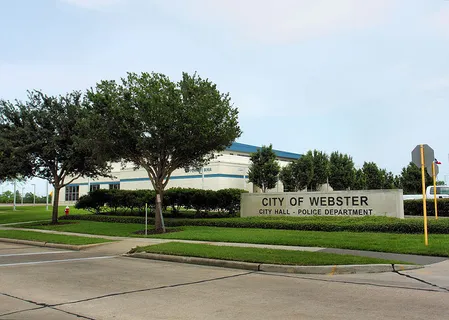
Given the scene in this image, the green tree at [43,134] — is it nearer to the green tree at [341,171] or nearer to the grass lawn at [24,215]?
the grass lawn at [24,215]

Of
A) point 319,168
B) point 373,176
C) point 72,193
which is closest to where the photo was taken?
point 319,168

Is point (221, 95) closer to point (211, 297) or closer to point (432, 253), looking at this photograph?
point (432, 253)

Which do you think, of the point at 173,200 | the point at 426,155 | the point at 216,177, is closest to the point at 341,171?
the point at 216,177

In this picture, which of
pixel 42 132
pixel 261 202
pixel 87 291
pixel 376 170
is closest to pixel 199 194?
pixel 261 202

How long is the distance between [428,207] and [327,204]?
8.62 metres

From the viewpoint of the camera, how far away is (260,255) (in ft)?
36.3

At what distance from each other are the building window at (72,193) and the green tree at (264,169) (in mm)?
33574

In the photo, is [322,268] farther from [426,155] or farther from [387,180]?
[387,180]

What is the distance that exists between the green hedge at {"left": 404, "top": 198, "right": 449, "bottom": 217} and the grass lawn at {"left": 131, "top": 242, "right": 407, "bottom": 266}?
55.8 ft

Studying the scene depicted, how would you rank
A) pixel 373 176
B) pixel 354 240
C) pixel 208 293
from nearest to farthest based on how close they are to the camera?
pixel 208 293 → pixel 354 240 → pixel 373 176

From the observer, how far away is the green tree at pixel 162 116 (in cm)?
1784

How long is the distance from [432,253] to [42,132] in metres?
21.1

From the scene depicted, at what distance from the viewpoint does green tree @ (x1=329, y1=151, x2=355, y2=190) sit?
50.3 meters

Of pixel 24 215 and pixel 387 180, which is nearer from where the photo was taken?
pixel 24 215
